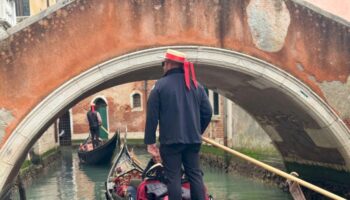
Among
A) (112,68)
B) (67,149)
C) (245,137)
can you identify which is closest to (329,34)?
(112,68)

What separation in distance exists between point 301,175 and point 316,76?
1.60 metres

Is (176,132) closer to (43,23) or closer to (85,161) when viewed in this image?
(43,23)

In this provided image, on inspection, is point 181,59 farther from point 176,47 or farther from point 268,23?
point 268,23

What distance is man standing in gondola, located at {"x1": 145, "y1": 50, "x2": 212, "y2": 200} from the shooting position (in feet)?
7.19

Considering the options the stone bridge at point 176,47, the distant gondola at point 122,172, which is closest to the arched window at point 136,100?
the distant gondola at point 122,172

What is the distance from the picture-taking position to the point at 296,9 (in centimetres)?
371

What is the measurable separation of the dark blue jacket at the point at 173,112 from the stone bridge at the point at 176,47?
1.26 m

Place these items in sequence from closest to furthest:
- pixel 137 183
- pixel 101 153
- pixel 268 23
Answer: pixel 137 183 → pixel 268 23 → pixel 101 153

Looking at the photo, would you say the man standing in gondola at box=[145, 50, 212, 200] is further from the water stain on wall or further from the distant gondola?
the water stain on wall

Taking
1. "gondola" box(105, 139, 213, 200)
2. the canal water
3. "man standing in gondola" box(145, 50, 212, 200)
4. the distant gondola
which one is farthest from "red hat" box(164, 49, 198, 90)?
the canal water

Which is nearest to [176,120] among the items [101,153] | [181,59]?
[181,59]

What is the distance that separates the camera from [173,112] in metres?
2.20

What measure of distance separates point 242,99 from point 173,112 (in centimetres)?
279

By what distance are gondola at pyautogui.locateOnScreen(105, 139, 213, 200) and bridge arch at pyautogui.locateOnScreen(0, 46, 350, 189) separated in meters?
0.71
